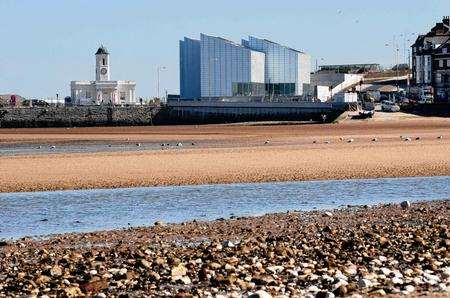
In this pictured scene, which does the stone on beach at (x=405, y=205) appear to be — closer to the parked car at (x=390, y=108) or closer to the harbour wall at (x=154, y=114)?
the parked car at (x=390, y=108)

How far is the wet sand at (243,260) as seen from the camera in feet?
43.4

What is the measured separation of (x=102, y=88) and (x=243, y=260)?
111 metres

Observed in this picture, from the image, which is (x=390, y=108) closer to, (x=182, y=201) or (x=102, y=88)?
(x=102, y=88)

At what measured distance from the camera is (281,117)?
9456 cm

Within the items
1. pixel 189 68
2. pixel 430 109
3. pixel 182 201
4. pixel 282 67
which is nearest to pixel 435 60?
pixel 282 67

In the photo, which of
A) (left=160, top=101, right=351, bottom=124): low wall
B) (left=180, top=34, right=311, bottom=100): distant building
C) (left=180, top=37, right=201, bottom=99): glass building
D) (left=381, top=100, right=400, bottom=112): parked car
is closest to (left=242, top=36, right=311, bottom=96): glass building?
(left=180, top=34, right=311, bottom=100): distant building

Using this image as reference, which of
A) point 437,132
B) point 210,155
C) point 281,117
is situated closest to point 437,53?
point 281,117

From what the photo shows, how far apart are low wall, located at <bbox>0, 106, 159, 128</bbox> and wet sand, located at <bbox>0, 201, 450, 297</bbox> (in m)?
86.3

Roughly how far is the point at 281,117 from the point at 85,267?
79.7m

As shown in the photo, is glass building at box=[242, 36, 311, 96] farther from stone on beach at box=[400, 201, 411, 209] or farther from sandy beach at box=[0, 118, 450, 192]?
stone on beach at box=[400, 201, 411, 209]

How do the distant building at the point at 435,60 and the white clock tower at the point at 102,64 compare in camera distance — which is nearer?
the distant building at the point at 435,60

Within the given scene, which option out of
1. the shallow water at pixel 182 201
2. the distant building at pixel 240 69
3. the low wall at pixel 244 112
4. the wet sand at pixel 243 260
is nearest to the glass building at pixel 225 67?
the distant building at pixel 240 69

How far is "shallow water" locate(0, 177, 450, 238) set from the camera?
23.0 meters

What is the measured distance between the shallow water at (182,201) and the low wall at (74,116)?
7536 centimetres
